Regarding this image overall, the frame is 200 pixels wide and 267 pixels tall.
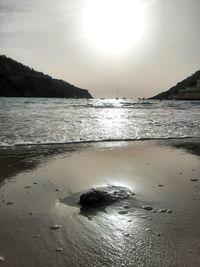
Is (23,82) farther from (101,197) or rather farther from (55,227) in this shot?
(55,227)

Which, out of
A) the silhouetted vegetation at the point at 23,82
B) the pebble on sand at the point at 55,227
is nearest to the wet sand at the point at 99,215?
the pebble on sand at the point at 55,227

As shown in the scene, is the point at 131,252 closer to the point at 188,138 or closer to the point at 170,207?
the point at 170,207

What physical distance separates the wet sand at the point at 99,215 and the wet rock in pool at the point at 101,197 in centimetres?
14

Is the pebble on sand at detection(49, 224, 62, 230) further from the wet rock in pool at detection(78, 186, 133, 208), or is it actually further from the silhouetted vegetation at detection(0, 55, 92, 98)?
the silhouetted vegetation at detection(0, 55, 92, 98)

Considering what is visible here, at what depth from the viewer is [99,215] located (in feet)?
16.4

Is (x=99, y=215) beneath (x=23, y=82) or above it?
beneath

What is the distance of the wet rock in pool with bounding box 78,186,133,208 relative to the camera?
544 centimetres

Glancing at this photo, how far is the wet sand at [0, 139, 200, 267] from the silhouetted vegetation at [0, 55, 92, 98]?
136508 millimetres

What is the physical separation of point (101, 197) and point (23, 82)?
158 meters

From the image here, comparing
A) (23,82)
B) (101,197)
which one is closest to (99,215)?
(101,197)

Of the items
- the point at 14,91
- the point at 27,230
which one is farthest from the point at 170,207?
the point at 14,91

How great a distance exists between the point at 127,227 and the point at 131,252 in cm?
71

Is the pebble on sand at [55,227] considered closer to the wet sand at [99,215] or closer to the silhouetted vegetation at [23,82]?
the wet sand at [99,215]

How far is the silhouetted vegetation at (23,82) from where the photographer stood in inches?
5719
